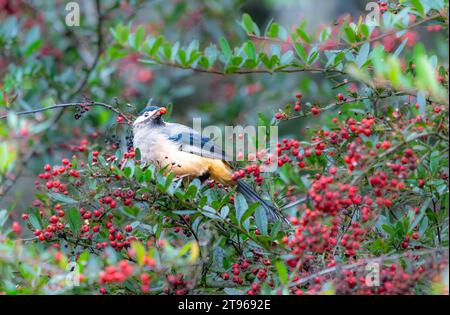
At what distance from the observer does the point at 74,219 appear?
4320mm

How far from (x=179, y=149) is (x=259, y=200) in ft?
4.16

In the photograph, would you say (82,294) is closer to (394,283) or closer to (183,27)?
(394,283)

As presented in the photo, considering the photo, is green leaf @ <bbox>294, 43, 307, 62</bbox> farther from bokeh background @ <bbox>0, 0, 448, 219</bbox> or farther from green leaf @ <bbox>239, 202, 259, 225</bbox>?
bokeh background @ <bbox>0, 0, 448, 219</bbox>

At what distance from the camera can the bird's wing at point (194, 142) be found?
5.61m

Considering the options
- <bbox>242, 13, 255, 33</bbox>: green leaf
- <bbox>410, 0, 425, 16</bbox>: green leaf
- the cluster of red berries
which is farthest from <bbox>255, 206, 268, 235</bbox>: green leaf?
<bbox>410, 0, 425, 16</bbox>: green leaf

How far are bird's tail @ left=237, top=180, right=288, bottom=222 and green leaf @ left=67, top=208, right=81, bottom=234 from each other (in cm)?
113

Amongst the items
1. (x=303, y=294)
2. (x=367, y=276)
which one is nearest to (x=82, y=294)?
(x=303, y=294)

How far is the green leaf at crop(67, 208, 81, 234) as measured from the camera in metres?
4.32

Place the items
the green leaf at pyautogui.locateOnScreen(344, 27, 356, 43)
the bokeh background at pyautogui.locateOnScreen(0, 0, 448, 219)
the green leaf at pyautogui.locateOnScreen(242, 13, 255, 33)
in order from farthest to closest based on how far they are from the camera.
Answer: the bokeh background at pyautogui.locateOnScreen(0, 0, 448, 219) < the green leaf at pyautogui.locateOnScreen(242, 13, 255, 33) < the green leaf at pyautogui.locateOnScreen(344, 27, 356, 43)

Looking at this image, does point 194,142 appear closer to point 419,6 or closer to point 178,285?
point 178,285

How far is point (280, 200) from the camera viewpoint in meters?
4.72

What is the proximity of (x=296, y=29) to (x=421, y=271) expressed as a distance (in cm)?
198

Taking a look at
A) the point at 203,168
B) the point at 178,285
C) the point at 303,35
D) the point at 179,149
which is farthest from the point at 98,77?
the point at 178,285

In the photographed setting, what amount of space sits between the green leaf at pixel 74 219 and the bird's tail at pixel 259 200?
1126 millimetres
